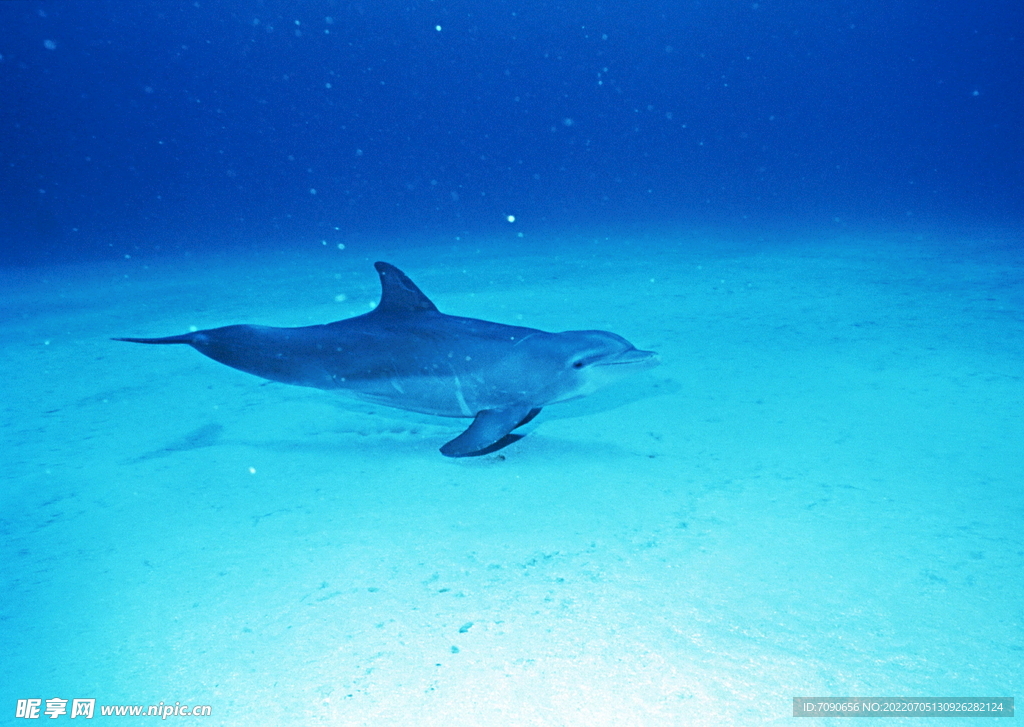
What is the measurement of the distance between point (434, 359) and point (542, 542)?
59.1 inches

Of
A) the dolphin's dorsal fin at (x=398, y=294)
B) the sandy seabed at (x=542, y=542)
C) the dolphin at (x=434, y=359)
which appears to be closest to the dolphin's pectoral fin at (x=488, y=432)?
the dolphin at (x=434, y=359)

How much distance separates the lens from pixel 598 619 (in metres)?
2.57

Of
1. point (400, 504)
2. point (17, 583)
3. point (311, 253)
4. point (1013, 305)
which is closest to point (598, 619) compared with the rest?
point (400, 504)

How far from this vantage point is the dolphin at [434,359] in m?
4.02

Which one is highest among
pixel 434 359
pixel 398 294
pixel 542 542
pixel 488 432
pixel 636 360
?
pixel 398 294

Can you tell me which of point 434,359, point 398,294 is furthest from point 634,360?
point 398,294

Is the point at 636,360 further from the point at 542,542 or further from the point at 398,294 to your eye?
the point at 398,294

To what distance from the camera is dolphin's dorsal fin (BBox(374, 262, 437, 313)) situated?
433 centimetres

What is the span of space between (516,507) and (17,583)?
8.08 feet

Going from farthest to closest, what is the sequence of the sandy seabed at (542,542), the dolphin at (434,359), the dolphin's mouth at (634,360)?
the dolphin at (434,359), the dolphin's mouth at (634,360), the sandy seabed at (542,542)

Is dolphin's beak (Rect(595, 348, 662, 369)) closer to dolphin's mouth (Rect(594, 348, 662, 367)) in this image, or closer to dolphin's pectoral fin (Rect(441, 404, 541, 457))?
dolphin's mouth (Rect(594, 348, 662, 367))

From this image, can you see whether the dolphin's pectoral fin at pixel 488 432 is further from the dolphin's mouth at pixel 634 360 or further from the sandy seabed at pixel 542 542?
the dolphin's mouth at pixel 634 360

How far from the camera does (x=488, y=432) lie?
388 cm

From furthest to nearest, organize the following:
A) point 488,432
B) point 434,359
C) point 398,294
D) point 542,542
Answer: point 398,294
point 434,359
point 488,432
point 542,542
